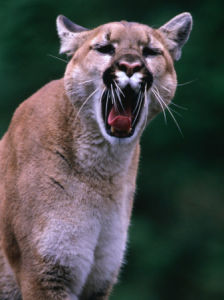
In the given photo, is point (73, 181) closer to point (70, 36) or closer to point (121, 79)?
point (121, 79)

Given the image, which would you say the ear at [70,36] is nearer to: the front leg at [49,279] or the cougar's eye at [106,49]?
the cougar's eye at [106,49]

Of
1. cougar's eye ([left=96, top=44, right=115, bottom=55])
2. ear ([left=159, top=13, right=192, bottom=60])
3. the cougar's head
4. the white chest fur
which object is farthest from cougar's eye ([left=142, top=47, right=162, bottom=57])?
the white chest fur

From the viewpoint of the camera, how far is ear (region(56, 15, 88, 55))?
5180 mm

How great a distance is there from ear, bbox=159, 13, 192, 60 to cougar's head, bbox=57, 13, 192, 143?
0.56 ft

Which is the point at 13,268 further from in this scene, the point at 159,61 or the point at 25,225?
the point at 159,61

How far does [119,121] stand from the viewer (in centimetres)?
473

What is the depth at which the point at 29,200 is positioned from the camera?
4832 mm

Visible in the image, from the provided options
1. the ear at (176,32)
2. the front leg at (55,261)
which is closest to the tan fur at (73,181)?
the front leg at (55,261)

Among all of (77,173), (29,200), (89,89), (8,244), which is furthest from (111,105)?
(8,244)

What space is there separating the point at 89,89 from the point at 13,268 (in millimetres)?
1308

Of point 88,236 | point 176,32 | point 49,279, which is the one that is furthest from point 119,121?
point 49,279

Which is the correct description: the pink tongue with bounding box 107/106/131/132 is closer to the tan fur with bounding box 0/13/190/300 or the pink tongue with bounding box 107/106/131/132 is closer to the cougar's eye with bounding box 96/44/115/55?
the tan fur with bounding box 0/13/190/300

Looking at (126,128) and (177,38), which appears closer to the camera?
(126,128)

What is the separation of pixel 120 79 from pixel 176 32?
92cm
